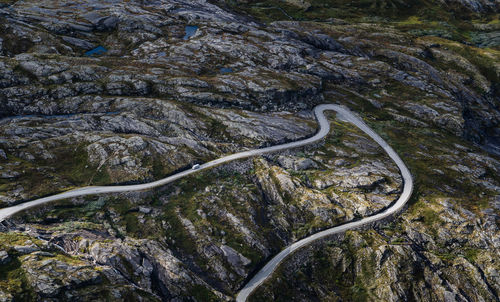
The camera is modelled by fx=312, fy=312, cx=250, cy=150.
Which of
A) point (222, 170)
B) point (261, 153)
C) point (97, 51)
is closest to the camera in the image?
point (222, 170)

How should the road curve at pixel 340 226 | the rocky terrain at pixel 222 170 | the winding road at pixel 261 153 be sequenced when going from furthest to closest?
the road curve at pixel 340 226, the winding road at pixel 261 153, the rocky terrain at pixel 222 170

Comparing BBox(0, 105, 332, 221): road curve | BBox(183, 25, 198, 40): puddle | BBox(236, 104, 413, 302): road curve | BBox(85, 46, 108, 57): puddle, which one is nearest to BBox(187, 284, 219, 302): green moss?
BBox(236, 104, 413, 302): road curve

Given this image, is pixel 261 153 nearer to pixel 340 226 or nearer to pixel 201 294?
pixel 340 226

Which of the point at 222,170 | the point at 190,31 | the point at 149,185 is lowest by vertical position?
the point at 149,185

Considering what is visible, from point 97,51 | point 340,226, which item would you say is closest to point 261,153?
point 340,226

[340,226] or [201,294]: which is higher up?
[340,226]

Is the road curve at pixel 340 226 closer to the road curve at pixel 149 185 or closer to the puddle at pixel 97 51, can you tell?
the road curve at pixel 149 185

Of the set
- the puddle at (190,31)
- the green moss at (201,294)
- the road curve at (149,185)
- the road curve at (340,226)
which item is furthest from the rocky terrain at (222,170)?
the puddle at (190,31)
